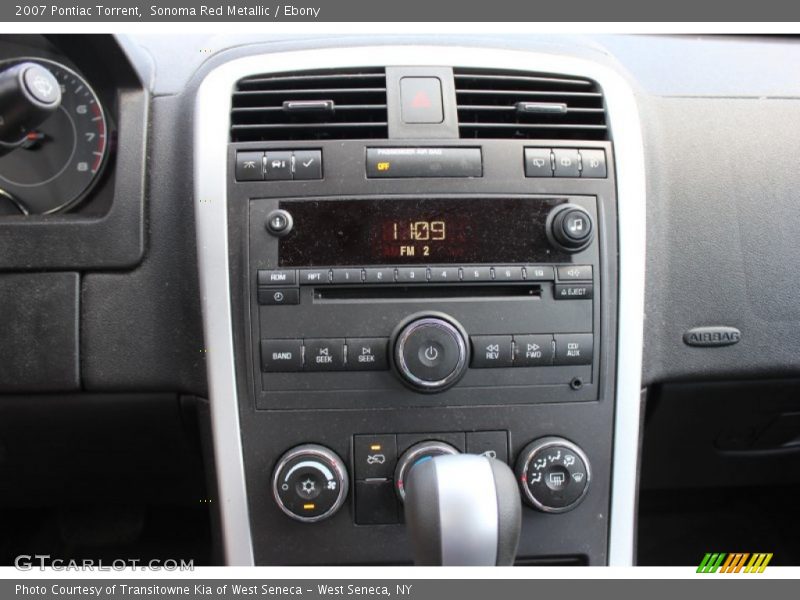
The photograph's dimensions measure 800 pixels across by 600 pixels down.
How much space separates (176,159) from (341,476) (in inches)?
24.8

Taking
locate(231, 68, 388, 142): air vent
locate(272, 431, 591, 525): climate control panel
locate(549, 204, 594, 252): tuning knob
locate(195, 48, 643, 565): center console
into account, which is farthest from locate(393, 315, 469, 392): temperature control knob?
locate(231, 68, 388, 142): air vent

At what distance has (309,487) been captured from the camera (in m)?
1.03

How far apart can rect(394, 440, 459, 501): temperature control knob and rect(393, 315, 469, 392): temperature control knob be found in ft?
0.33

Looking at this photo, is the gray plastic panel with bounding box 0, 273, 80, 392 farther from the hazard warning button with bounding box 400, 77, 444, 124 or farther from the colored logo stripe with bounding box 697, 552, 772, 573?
the colored logo stripe with bounding box 697, 552, 772, 573

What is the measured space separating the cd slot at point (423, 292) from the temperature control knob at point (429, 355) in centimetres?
6

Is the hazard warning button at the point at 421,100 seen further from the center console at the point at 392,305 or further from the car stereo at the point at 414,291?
the car stereo at the point at 414,291

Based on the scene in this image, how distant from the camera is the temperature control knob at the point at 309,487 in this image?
103 cm

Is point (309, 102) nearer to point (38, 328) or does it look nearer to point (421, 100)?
point (421, 100)

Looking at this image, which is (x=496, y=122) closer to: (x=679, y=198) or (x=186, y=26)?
(x=679, y=198)

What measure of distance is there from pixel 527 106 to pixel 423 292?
1.21 ft

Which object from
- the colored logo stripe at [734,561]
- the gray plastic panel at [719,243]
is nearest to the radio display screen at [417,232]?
the gray plastic panel at [719,243]

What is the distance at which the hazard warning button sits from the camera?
1087mm

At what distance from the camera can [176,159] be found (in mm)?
1148

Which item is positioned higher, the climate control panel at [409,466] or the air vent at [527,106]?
the air vent at [527,106]
